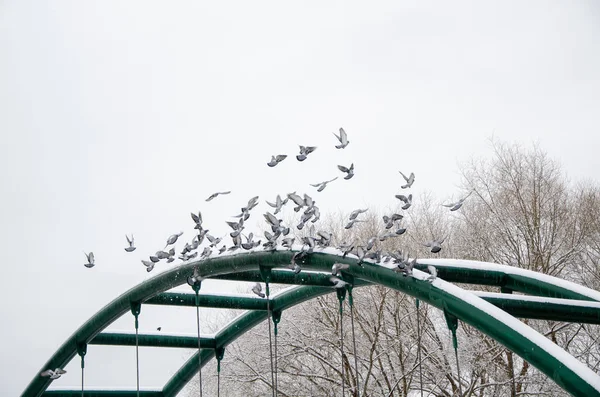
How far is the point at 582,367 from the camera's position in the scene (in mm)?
4637

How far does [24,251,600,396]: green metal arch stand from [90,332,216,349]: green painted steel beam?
164mm

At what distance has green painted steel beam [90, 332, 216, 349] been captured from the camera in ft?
32.9

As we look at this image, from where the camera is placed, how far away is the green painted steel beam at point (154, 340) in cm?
1004

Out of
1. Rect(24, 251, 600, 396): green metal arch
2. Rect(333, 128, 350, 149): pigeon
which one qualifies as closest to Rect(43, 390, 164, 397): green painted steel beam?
Rect(24, 251, 600, 396): green metal arch

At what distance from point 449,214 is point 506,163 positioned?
207 centimetres

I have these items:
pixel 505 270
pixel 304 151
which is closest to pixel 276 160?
pixel 304 151

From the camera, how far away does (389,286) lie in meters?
6.23

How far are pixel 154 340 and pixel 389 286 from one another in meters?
4.92

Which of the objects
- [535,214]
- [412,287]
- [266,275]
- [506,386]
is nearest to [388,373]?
[506,386]

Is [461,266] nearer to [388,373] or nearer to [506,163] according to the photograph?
[388,373]

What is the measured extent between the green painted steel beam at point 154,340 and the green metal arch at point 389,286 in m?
0.16

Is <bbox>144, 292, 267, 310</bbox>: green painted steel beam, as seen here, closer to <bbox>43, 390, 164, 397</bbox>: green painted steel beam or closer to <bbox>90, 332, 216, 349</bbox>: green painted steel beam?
<bbox>90, 332, 216, 349</bbox>: green painted steel beam

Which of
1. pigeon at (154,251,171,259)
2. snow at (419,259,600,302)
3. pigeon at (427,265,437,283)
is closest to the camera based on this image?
pigeon at (427,265,437,283)

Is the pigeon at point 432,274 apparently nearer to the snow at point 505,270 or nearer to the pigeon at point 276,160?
the snow at point 505,270
